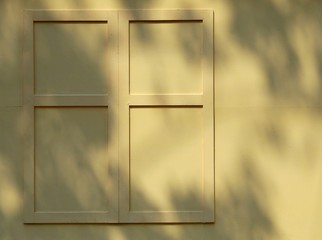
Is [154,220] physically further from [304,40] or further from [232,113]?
[304,40]

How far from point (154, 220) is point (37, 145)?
995 millimetres

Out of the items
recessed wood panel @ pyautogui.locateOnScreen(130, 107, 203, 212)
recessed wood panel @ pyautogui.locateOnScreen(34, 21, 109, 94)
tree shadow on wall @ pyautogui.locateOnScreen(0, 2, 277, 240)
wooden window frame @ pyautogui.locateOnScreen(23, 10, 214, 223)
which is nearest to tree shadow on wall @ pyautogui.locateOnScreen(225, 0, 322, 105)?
wooden window frame @ pyautogui.locateOnScreen(23, 10, 214, 223)

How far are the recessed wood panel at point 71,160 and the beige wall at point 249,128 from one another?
150 millimetres

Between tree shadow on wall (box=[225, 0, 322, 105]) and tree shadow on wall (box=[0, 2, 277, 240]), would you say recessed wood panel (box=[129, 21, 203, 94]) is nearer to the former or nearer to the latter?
tree shadow on wall (box=[0, 2, 277, 240])

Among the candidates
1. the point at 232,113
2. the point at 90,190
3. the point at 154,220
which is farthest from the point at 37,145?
the point at 232,113

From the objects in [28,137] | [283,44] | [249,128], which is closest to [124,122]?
[28,137]

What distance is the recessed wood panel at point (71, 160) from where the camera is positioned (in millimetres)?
6094

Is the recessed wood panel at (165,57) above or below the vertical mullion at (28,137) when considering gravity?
above

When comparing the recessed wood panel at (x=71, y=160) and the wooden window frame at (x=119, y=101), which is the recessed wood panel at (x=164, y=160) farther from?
the recessed wood panel at (x=71, y=160)

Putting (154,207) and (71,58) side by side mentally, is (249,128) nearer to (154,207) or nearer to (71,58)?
(154,207)

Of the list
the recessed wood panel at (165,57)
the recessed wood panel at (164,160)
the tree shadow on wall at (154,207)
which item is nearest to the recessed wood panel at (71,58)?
the tree shadow on wall at (154,207)

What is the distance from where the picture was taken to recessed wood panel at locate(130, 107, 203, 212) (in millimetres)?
6090

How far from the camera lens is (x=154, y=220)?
6.08m

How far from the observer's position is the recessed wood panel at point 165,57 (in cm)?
611
